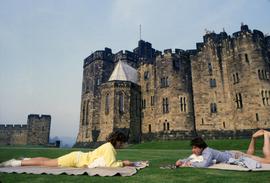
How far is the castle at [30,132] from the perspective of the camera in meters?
54.8

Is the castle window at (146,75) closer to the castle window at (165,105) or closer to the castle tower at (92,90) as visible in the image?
the castle window at (165,105)

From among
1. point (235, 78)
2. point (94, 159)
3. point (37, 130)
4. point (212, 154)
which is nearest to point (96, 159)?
point (94, 159)

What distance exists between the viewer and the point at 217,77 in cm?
3412

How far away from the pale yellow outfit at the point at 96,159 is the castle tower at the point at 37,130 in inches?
2082

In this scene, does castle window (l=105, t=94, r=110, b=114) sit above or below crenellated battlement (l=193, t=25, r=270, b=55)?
below

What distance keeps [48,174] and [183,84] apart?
32557 mm

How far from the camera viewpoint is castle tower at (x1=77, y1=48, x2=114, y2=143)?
4194 cm

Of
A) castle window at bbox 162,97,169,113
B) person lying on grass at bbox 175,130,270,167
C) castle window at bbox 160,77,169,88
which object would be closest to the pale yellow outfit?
person lying on grass at bbox 175,130,270,167

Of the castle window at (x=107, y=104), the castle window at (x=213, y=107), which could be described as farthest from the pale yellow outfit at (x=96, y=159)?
the castle window at (x=107, y=104)

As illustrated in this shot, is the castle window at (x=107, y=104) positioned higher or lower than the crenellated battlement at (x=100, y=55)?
lower

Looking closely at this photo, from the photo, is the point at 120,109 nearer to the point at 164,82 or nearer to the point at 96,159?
the point at 164,82

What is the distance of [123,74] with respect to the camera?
132ft

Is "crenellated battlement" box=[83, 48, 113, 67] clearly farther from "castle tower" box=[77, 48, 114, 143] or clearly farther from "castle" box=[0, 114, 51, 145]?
"castle" box=[0, 114, 51, 145]

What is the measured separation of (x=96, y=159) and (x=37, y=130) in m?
53.9
